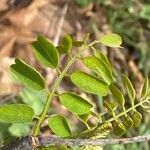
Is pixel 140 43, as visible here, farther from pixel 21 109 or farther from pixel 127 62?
pixel 21 109

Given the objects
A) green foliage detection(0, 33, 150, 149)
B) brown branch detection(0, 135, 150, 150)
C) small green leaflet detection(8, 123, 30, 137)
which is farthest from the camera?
small green leaflet detection(8, 123, 30, 137)

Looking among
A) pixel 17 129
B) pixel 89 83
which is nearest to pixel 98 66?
pixel 89 83

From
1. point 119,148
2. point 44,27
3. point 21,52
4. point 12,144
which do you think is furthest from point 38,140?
point 44,27

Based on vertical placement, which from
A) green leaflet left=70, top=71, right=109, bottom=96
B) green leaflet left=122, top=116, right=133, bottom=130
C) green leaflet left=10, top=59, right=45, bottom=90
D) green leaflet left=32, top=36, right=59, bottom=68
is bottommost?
green leaflet left=122, top=116, right=133, bottom=130

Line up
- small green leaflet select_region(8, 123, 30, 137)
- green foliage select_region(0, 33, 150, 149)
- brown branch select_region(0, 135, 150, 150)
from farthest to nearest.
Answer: small green leaflet select_region(8, 123, 30, 137) → green foliage select_region(0, 33, 150, 149) → brown branch select_region(0, 135, 150, 150)

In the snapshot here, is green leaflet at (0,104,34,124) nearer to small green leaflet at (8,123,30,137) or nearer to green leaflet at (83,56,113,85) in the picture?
green leaflet at (83,56,113,85)

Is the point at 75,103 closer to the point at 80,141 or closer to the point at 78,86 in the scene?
the point at 78,86

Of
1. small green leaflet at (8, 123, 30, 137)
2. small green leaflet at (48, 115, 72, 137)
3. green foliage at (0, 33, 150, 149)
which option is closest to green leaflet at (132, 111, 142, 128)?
green foliage at (0, 33, 150, 149)
